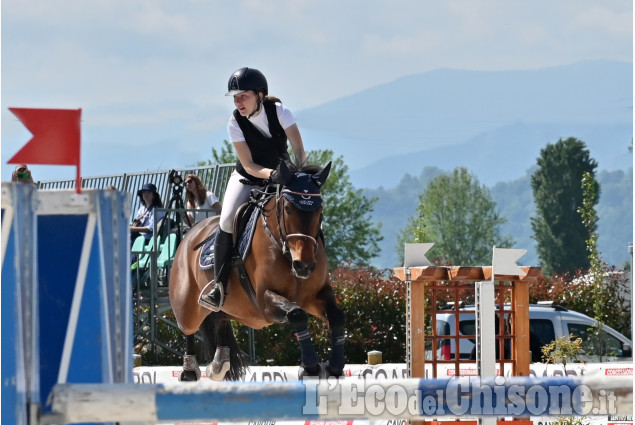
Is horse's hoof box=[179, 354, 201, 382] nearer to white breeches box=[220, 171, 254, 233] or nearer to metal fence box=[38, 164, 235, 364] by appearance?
white breeches box=[220, 171, 254, 233]

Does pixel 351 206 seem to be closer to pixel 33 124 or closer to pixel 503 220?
pixel 503 220

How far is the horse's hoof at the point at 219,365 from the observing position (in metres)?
6.97

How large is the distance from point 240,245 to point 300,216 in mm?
900

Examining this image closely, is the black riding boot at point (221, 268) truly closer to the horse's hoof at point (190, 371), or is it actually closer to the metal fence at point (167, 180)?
the horse's hoof at point (190, 371)

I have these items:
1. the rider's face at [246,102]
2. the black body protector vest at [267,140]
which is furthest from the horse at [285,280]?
the rider's face at [246,102]

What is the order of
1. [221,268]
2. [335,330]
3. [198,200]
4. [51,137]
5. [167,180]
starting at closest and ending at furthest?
[51,137]
[335,330]
[221,268]
[198,200]
[167,180]

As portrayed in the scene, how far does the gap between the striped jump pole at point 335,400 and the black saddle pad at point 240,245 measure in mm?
3917

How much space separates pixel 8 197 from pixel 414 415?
122cm

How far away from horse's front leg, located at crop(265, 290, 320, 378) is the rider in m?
0.63

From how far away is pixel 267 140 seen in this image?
21.7ft

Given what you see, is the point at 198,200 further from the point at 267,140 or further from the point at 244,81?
the point at 244,81

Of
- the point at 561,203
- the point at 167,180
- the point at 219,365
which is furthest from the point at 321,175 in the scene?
the point at 561,203

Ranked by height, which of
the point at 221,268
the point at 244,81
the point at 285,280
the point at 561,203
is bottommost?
the point at 285,280

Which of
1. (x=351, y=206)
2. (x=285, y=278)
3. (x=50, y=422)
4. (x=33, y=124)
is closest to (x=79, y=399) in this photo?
(x=50, y=422)
